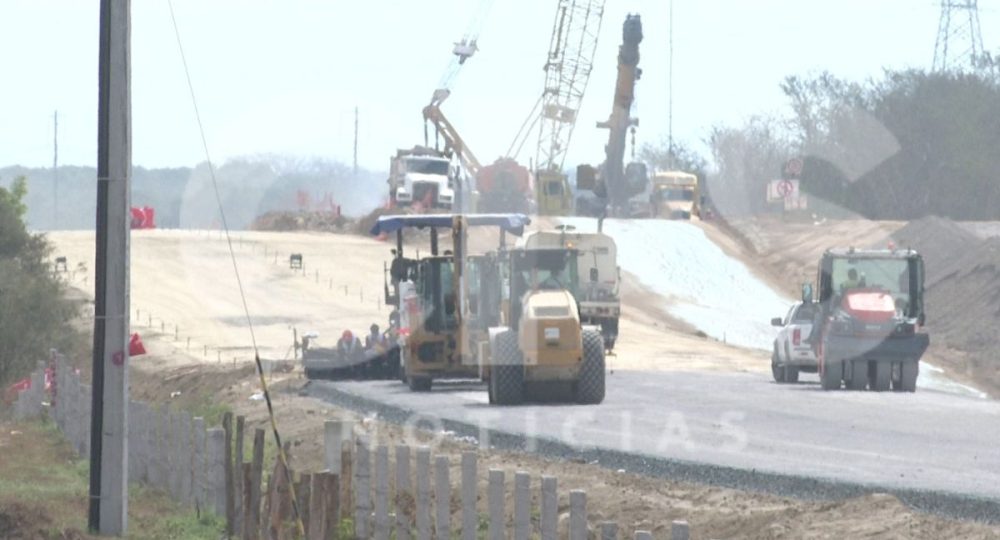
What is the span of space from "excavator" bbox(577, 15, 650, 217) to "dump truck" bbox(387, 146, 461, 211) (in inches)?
300

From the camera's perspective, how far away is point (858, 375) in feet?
117

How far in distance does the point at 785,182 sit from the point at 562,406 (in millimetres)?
66332

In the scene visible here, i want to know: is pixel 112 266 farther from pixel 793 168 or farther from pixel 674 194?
pixel 793 168

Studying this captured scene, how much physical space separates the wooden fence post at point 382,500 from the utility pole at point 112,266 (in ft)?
15.8

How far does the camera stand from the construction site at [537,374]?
16453 millimetres

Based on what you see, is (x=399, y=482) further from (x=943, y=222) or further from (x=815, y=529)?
(x=943, y=222)

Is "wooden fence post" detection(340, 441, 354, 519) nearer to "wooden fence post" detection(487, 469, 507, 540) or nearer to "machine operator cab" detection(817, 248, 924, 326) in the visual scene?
"wooden fence post" detection(487, 469, 507, 540)

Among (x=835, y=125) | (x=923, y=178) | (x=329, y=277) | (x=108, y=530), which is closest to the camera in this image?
(x=108, y=530)

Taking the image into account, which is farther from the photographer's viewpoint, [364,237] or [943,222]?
[364,237]

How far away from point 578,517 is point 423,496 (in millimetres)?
2980

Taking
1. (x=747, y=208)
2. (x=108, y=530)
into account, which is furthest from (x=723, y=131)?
(x=108, y=530)

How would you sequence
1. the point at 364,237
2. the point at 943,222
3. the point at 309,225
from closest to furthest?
1. the point at 943,222
2. the point at 364,237
3. the point at 309,225

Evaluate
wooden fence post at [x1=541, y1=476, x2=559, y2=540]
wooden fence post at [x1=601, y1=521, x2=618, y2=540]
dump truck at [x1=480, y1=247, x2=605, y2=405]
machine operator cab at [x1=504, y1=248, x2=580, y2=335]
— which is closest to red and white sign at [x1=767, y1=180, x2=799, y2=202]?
machine operator cab at [x1=504, y1=248, x2=580, y2=335]

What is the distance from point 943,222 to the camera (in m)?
76.9
